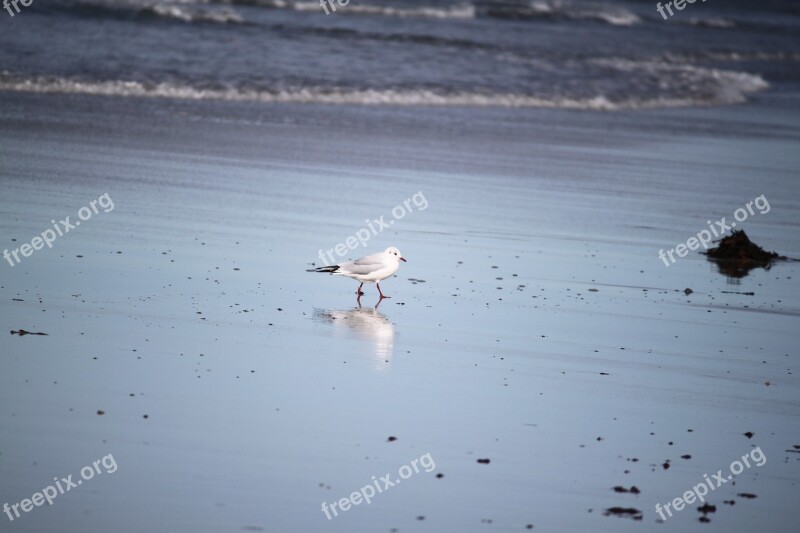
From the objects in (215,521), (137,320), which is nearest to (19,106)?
(137,320)

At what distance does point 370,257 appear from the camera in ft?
33.8

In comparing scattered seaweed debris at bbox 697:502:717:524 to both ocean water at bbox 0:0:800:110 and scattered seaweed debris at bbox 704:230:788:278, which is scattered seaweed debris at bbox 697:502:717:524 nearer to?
scattered seaweed debris at bbox 704:230:788:278

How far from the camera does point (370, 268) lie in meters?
10.2

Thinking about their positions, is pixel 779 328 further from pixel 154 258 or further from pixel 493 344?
pixel 154 258

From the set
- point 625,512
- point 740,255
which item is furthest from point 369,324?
point 740,255

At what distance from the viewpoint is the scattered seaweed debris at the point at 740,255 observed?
12586 millimetres

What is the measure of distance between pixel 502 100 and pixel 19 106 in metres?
10.2

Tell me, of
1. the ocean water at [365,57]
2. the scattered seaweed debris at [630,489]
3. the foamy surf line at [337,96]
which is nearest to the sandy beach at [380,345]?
the scattered seaweed debris at [630,489]

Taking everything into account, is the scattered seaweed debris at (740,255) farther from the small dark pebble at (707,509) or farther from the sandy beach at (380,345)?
the small dark pebble at (707,509)

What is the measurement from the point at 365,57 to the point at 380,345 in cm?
2186

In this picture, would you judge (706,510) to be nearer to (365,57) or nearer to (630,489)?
(630,489)

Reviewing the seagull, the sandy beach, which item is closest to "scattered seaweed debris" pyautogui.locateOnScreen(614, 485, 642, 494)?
the sandy beach

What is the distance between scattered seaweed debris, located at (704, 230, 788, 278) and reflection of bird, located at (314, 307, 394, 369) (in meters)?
4.36

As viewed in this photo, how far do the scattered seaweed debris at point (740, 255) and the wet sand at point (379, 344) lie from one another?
9.4 inches
